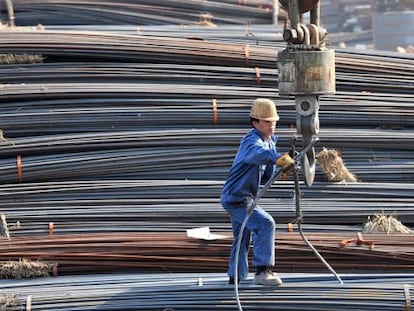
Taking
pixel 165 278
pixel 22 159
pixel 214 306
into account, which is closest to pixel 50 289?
pixel 165 278

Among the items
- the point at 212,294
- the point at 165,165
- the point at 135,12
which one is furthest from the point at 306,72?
the point at 135,12

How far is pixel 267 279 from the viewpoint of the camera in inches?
265

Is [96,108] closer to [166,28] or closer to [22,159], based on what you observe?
[22,159]

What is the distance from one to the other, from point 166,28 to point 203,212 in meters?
3.85

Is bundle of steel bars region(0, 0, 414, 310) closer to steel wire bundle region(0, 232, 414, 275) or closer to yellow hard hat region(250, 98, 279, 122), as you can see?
steel wire bundle region(0, 232, 414, 275)

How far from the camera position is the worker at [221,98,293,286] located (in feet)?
21.4

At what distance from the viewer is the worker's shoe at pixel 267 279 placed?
6.71 meters

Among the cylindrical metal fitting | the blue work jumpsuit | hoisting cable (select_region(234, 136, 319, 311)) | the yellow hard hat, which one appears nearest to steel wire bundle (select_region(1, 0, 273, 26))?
the blue work jumpsuit

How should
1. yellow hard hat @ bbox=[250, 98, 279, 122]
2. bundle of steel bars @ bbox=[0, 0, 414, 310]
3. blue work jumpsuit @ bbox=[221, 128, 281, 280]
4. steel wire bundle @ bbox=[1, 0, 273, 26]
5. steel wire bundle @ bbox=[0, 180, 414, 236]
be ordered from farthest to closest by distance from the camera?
1. steel wire bundle @ bbox=[1, 0, 273, 26]
2. steel wire bundle @ bbox=[0, 180, 414, 236]
3. bundle of steel bars @ bbox=[0, 0, 414, 310]
4. blue work jumpsuit @ bbox=[221, 128, 281, 280]
5. yellow hard hat @ bbox=[250, 98, 279, 122]

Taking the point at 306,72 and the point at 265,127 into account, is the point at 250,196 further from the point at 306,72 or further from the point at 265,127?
the point at 306,72

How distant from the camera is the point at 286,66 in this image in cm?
610

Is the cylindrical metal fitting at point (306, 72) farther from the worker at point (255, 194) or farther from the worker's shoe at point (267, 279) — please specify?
the worker's shoe at point (267, 279)

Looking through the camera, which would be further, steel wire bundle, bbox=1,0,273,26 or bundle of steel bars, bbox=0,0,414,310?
steel wire bundle, bbox=1,0,273,26

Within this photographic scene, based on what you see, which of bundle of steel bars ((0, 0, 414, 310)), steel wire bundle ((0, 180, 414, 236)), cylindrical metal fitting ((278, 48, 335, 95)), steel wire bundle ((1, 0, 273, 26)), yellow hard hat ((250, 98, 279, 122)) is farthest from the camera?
steel wire bundle ((1, 0, 273, 26))
